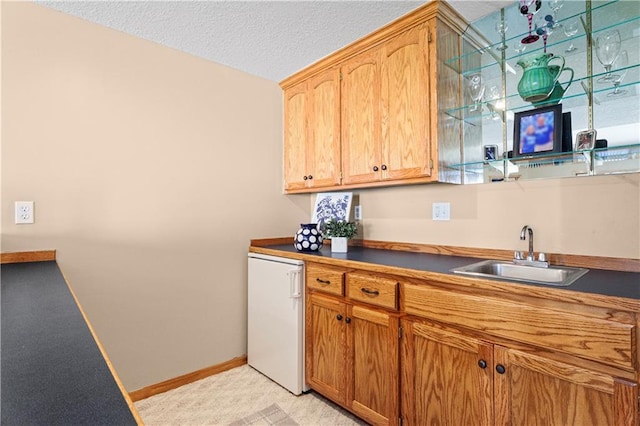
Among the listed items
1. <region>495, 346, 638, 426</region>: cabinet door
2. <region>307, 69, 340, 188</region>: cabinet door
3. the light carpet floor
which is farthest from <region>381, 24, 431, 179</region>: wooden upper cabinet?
the light carpet floor

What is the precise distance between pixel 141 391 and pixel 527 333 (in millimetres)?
2231

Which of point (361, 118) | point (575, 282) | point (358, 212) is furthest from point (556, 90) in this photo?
point (358, 212)

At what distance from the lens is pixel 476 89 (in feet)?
6.46

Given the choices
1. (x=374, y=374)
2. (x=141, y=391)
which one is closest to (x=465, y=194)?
(x=374, y=374)

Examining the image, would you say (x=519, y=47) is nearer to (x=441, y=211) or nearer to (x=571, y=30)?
(x=571, y=30)

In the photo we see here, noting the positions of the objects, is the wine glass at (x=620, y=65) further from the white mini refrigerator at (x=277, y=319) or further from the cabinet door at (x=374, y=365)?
the white mini refrigerator at (x=277, y=319)

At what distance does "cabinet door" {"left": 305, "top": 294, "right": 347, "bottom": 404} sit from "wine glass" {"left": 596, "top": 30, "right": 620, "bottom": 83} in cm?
167

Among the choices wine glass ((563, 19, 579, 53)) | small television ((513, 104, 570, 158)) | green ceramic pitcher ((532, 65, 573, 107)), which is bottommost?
small television ((513, 104, 570, 158))

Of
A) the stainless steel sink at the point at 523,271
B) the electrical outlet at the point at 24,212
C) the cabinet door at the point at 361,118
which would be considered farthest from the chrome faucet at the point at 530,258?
the electrical outlet at the point at 24,212

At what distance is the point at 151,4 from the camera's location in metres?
1.85

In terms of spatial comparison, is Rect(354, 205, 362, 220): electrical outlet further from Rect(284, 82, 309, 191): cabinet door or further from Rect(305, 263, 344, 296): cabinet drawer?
Rect(305, 263, 344, 296): cabinet drawer

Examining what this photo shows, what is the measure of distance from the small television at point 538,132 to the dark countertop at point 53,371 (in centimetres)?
191

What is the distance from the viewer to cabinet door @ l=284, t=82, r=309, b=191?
2688 millimetres

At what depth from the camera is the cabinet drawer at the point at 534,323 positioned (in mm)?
1040
